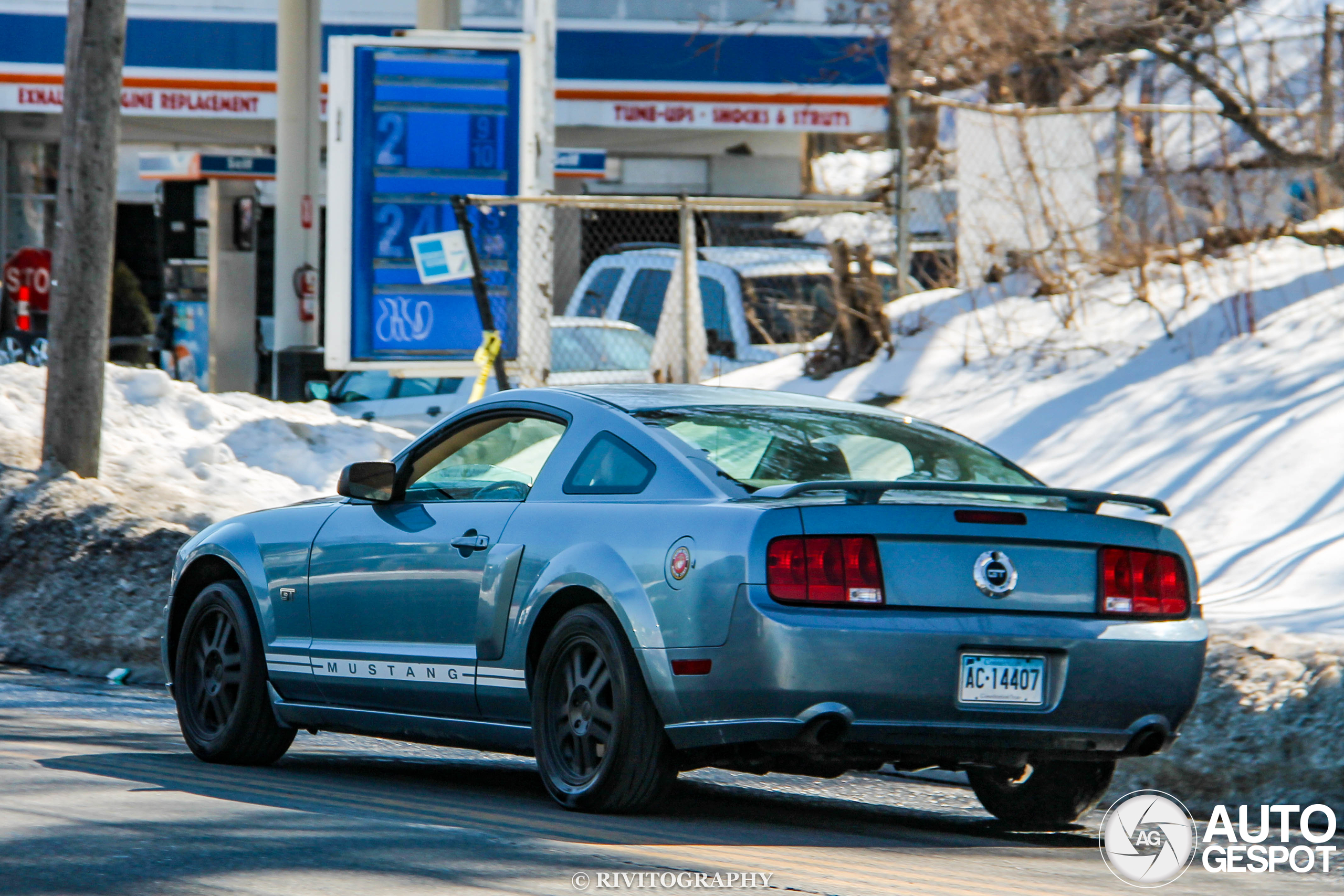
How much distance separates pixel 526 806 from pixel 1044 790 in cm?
175

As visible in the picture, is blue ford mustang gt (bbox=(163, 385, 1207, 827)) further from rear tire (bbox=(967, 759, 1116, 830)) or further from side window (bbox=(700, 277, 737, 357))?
side window (bbox=(700, 277, 737, 357))

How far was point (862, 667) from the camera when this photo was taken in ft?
17.7

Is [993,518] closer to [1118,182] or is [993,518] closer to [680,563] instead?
[680,563]

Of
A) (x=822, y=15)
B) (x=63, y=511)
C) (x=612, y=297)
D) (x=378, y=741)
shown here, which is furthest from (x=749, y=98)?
(x=378, y=741)

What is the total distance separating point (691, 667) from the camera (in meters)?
5.51

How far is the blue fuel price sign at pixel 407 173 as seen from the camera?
48.2 ft

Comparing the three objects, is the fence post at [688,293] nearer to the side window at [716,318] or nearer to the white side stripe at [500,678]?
the side window at [716,318]

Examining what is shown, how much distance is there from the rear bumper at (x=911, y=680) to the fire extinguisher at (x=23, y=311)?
17333 millimetres

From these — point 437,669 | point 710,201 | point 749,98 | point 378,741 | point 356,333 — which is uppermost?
point 749,98

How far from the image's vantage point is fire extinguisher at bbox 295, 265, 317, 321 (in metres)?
22.2

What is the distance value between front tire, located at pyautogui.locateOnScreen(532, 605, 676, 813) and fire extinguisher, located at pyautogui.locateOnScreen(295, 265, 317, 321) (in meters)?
16.7

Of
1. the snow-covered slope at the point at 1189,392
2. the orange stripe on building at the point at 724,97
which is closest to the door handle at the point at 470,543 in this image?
the snow-covered slope at the point at 1189,392

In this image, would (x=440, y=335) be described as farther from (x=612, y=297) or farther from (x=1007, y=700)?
(x=1007, y=700)

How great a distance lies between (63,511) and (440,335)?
442 cm
